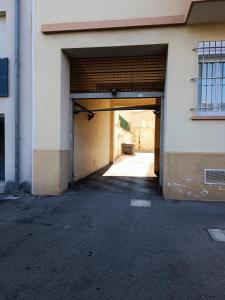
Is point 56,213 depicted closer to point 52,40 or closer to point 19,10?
point 52,40

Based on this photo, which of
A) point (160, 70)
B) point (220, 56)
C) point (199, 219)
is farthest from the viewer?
point (160, 70)

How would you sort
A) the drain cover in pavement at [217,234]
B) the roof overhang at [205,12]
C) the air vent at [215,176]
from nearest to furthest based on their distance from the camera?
the drain cover in pavement at [217,234], the roof overhang at [205,12], the air vent at [215,176]

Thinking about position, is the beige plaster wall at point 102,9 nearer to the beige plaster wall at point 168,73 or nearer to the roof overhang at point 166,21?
the beige plaster wall at point 168,73

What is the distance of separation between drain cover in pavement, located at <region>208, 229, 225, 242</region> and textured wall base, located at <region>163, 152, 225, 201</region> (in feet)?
6.35

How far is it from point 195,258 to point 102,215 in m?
2.16

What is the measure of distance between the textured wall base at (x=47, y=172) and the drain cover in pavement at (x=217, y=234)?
387 centimetres

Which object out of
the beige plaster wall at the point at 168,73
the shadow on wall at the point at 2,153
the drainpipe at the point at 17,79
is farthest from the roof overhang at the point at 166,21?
the shadow on wall at the point at 2,153

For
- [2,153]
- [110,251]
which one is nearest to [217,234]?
[110,251]

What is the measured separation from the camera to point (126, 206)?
19.1ft

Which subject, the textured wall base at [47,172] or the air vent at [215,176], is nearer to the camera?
the air vent at [215,176]

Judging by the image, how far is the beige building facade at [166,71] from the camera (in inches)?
245

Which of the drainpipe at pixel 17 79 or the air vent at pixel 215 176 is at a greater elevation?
the drainpipe at pixel 17 79

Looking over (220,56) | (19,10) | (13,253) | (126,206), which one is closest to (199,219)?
(126,206)

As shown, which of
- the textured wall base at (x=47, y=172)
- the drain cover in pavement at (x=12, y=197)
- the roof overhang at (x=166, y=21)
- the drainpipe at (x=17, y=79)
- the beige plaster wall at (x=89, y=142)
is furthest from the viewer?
the beige plaster wall at (x=89, y=142)
